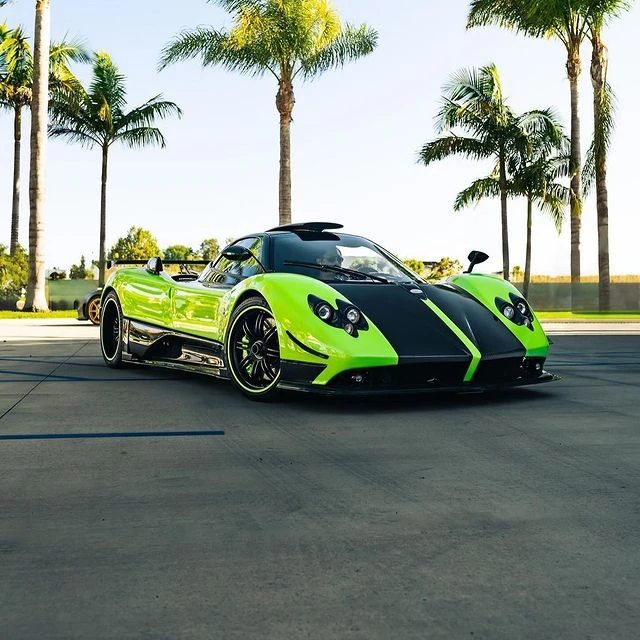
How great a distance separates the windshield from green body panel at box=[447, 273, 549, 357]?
41 centimetres

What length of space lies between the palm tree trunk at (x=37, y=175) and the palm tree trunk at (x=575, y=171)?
18832 mm

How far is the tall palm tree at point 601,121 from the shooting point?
111 feet

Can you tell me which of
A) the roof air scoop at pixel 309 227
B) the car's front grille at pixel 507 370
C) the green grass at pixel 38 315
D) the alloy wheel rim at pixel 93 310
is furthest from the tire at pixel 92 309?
the car's front grille at pixel 507 370

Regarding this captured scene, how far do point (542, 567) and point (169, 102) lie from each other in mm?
38885

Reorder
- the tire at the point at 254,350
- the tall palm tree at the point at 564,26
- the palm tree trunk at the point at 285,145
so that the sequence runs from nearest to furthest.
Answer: the tire at the point at 254,350, the palm tree trunk at the point at 285,145, the tall palm tree at the point at 564,26

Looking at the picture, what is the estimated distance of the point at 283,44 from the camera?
30078 mm

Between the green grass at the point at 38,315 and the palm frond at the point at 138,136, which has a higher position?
the palm frond at the point at 138,136

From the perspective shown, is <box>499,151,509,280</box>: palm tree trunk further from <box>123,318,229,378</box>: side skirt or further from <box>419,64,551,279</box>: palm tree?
<box>123,318,229,378</box>: side skirt

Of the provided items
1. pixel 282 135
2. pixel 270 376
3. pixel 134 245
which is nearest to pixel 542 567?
pixel 270 376

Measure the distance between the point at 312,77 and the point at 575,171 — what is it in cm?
1108

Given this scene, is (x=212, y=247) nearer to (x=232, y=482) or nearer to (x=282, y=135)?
(x=282, y=135)

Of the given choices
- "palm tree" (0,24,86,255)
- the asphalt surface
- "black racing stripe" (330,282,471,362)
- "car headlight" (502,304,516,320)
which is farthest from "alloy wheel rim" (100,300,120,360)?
"palm tree" (0,24,86,255)

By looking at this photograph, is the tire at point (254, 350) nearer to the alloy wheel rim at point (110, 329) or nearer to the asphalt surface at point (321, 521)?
the asphalt surface at point (321, 521)

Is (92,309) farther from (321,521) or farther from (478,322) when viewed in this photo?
(321,521)
